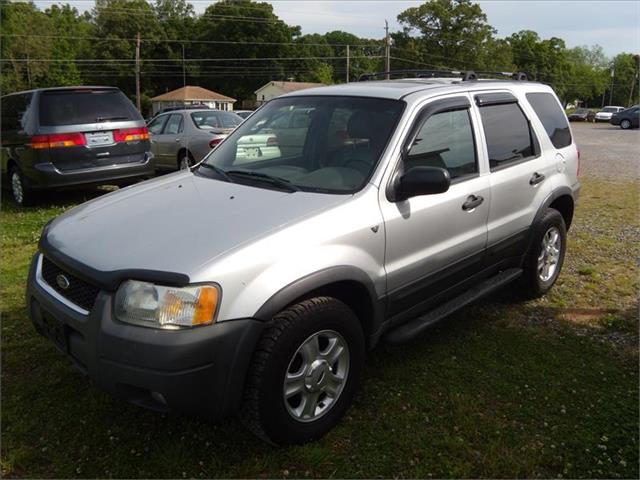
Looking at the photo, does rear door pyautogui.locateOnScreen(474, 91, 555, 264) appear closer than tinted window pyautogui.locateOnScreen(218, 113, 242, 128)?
Yes

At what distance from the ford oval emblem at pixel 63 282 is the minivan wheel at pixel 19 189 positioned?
6179 mm

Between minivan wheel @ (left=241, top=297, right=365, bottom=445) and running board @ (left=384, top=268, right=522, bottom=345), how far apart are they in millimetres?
373

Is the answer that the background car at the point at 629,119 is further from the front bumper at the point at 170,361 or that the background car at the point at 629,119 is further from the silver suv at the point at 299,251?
the front bumper at the point at 170,361

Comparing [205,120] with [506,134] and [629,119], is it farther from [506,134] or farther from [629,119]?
[629,119]

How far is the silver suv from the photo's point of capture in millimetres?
2471

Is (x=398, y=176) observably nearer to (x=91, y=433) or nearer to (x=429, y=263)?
(x=429, y=263)

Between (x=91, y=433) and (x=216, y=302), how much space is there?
124 cm

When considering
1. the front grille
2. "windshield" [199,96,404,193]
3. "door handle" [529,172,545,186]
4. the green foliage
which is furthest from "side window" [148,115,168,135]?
the green foliage

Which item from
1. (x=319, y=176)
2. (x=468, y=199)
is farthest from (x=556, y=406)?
(x=319, y=176)

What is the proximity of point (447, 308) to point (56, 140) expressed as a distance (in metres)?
6.46

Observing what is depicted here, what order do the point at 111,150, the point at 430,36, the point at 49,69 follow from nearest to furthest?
the point at 111,150 < the point at 49,69 < the point at 430,36

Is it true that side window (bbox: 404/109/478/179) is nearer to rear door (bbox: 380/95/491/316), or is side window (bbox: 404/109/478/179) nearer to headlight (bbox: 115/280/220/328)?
rear door (bbox: 380/95/491/316)

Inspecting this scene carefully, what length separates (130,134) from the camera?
28.1 feet

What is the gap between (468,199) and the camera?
12.3 feet
